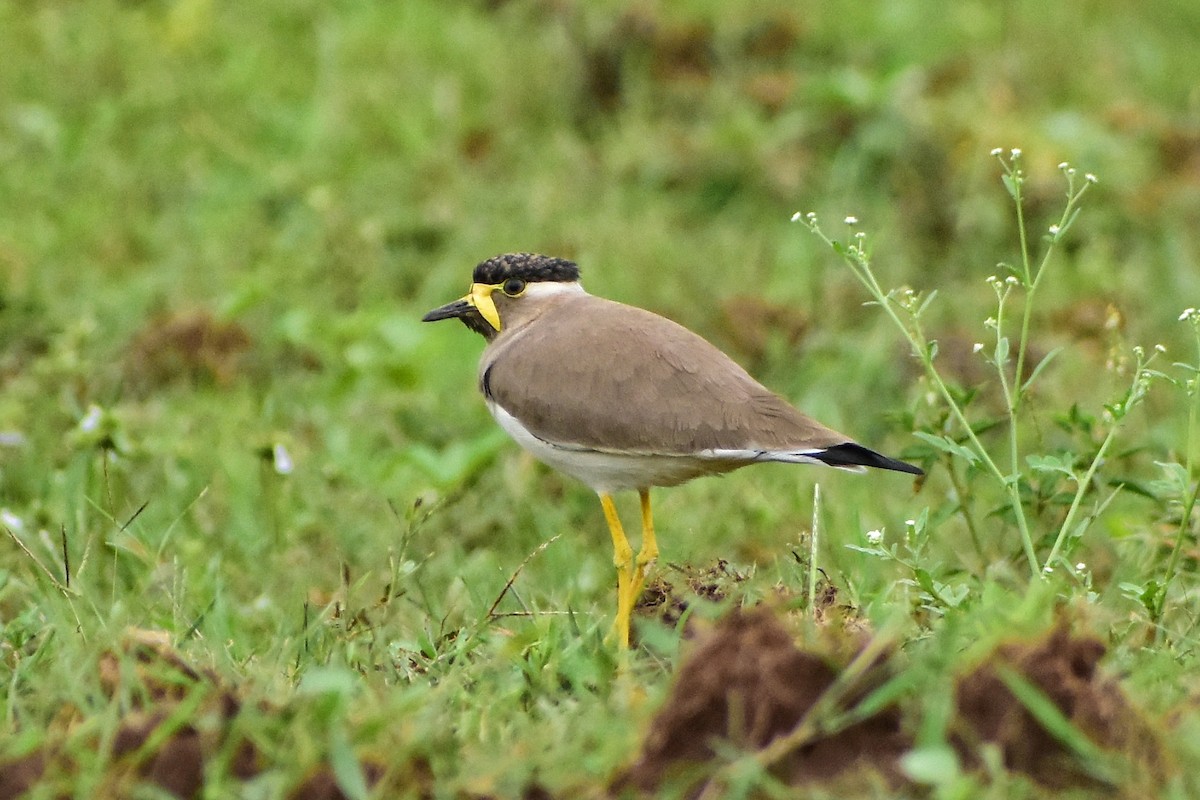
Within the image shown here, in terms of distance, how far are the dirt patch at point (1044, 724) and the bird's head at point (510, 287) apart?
1.92m

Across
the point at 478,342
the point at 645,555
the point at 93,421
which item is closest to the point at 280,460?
the point at 93,421

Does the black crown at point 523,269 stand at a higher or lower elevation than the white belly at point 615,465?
higher

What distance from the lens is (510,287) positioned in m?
4.50

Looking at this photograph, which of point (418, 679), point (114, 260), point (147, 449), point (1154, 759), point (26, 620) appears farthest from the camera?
point (114, 260)

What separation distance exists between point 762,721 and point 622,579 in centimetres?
104

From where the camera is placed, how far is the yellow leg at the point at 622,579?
3.71 metres

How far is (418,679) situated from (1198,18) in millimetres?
7259

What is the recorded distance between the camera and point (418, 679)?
3.48 metres

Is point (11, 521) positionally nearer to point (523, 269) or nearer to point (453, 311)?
point (453, 311)

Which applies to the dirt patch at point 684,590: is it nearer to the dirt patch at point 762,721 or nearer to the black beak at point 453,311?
the dirt patch at point 762,721

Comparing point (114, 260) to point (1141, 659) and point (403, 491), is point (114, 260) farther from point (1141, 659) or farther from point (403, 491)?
point (1141, 659)

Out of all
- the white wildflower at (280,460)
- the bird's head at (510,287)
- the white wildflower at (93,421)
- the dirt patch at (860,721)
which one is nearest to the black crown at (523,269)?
the bird's head at (510,287)

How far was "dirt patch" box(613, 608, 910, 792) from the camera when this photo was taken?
113 inches

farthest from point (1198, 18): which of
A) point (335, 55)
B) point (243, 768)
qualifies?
point (243, 768)
